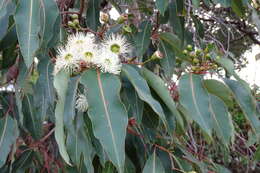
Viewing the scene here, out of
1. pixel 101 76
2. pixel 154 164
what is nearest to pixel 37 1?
pixel 101 76

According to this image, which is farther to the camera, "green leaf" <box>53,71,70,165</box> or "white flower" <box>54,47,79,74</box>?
"white flower" <box>54,47,79,74</box>

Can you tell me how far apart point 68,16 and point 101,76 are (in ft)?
2.56

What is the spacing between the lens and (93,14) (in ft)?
5.28

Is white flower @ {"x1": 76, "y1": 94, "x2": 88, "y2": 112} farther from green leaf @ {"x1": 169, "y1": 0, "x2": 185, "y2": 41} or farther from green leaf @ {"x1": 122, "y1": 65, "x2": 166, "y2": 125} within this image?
green leaf @ {"x1": 169, "y1": 0, "x2": 185, "y2": 41}

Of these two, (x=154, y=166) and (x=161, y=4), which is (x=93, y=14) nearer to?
(x=161, y=4)

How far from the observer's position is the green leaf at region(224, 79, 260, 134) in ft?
3.50

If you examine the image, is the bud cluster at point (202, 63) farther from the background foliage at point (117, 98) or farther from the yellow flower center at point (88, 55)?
the yellow flower center at point (88, 55)

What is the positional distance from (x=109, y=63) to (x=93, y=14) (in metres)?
0.70

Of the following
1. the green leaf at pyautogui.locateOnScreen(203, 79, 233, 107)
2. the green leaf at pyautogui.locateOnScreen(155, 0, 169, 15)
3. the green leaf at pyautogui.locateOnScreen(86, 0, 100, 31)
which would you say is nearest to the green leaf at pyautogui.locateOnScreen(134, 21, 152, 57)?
the green leaf at pyautogui.locateOnScreen(86, 0, 100, 31)

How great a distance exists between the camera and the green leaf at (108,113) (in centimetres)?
79

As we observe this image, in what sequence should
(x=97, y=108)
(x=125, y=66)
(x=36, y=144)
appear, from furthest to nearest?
(x=36, y=144), (x=125, y=66), (x=97, y=108)

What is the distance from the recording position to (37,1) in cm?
100

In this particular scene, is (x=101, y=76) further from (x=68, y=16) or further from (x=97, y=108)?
(x=68, y=16)

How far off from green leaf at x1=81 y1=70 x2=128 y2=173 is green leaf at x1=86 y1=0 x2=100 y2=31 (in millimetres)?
724
